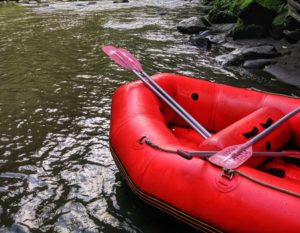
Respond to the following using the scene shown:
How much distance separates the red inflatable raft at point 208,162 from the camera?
2817mm

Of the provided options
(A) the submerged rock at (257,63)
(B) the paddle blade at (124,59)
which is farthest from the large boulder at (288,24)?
(B) the paddle blade at (124,59)

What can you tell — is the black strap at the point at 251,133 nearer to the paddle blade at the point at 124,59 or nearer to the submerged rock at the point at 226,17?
the paddle blade at the point at 124,59

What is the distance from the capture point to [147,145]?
11.6 ft

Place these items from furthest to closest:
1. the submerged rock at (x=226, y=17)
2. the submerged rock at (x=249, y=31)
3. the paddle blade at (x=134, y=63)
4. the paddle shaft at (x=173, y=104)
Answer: the submerged rock at (x=226, y=17), the submerged rock at (x=249, y=31), the paddle blade at (x=134, y=63), the paddle shaft at (x=173, y=104)

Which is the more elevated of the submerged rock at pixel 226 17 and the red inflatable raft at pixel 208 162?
the red inflatable raft at pixel 208 162

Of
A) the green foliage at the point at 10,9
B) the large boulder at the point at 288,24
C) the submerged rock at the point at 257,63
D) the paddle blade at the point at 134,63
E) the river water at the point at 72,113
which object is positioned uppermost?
the paddle blade at the point at 134,63

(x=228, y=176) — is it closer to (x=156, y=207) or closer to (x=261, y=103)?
(x=156, y=207)

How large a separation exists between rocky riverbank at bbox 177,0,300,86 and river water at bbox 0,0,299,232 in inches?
15.5

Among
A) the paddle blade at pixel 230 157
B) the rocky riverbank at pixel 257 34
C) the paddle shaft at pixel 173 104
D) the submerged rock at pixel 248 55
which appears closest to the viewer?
the paddle blade at pixel 230 157

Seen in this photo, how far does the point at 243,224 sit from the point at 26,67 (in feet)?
21.9

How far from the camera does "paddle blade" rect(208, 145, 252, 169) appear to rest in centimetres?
309

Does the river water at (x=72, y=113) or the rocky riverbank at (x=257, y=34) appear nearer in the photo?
the river water at (x=72, y=113)

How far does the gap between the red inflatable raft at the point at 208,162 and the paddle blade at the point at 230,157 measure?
1.7 inches

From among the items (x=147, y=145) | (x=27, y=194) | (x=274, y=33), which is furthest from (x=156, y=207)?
(x=274, y=33)
